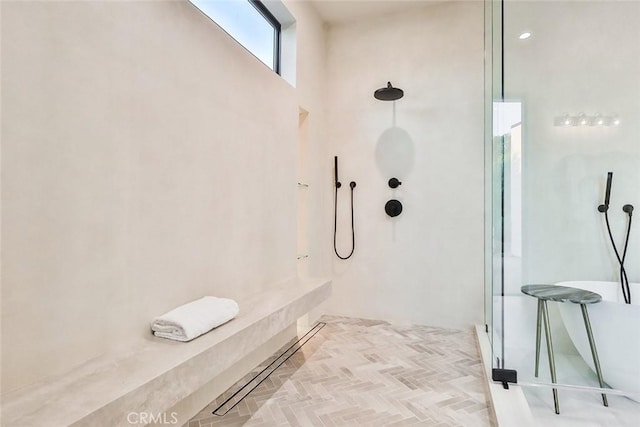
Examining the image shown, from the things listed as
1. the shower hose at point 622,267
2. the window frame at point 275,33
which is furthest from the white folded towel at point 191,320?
the shower hose at point 622,267

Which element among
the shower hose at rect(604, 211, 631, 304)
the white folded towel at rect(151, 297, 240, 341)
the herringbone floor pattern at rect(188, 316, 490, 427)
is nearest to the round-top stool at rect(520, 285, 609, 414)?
the shower hose at rect(604, 211, 631, 304)

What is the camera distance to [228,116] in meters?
2.12

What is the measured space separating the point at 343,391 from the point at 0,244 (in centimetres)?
190

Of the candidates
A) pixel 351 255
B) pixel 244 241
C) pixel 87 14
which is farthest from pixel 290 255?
pixel 87 14

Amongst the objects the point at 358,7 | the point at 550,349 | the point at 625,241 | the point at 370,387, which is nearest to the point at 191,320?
the point at 370,387

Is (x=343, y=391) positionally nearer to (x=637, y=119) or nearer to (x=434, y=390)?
(x=434, y=390)

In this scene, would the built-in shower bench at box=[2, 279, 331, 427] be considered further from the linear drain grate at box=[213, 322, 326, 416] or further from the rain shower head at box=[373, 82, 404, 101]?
the rain shower head at box=[373, 82, 404, 101]

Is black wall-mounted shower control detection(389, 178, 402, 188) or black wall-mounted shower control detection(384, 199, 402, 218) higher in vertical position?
black wall-mounted shower control detection(389, 178, 402, 188)

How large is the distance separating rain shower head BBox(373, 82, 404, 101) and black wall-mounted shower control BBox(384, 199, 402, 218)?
1038 millimetres

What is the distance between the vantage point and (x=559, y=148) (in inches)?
109

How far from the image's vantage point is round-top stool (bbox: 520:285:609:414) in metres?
2.12

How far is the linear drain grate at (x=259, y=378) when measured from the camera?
6.48 feet

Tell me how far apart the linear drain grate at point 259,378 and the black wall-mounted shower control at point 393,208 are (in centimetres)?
141

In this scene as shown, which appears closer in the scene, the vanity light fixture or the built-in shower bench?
the built-in shower bench
